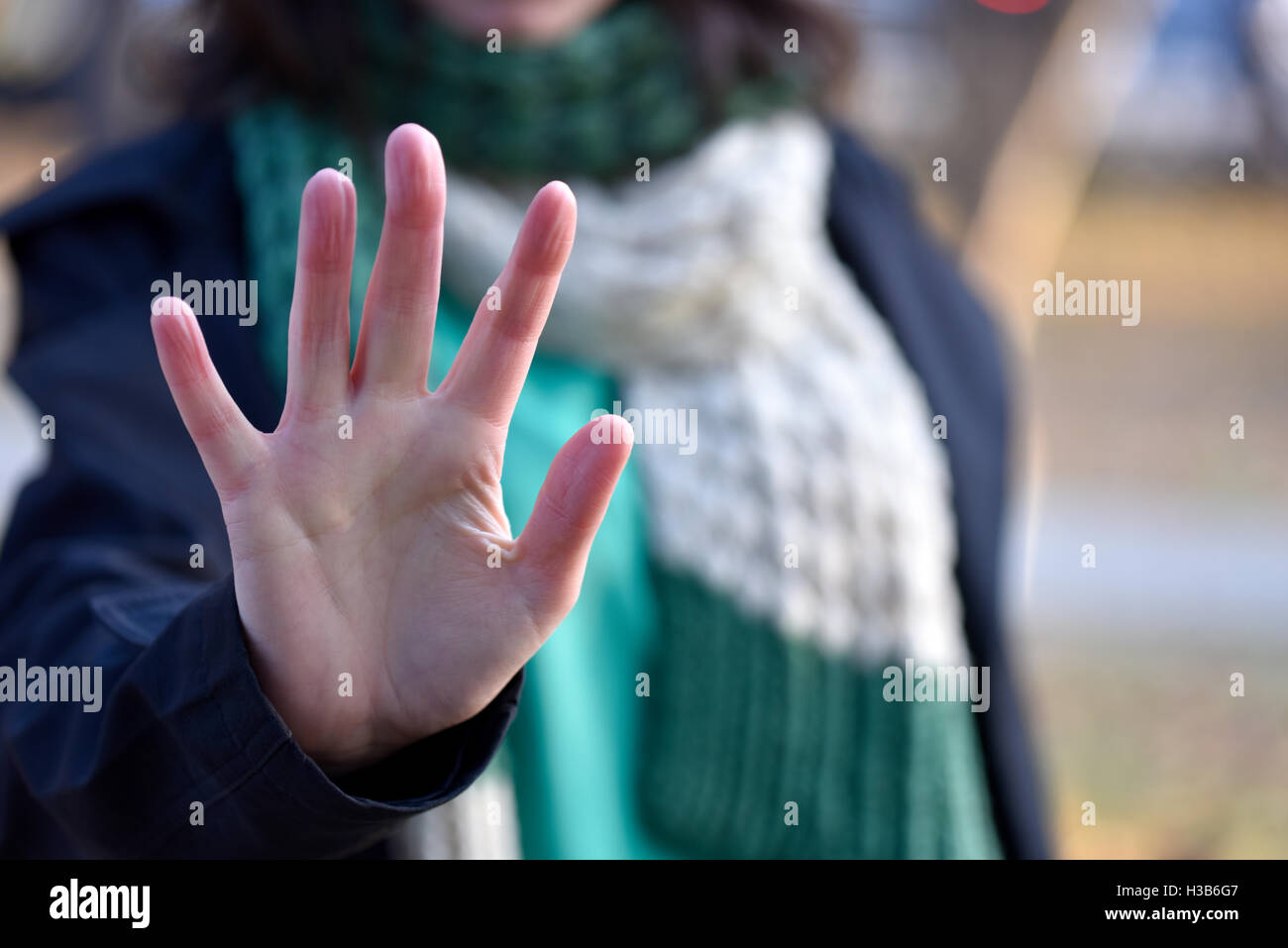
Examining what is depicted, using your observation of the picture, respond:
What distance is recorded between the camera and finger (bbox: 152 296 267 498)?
17.4 inches

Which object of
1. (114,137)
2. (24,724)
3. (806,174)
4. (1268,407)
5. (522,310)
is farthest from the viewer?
(1268,407)

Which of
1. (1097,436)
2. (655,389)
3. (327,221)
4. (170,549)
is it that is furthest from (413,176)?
(1097,436)

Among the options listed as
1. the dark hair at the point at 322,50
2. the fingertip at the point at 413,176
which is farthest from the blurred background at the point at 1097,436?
the fingertip at the point at 413,176

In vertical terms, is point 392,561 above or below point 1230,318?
below

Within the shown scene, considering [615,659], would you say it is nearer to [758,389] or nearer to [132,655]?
[758,389]

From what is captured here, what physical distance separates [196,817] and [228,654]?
105 millimetres

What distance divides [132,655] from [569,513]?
0.83ft

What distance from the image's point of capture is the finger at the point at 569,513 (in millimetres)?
473

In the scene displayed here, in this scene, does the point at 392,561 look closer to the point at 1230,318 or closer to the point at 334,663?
the point at 334,663

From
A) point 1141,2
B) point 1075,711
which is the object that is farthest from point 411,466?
point 1075,711

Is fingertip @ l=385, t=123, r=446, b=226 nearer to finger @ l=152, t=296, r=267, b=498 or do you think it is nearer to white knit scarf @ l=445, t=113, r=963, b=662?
finger @ l=152, t=296, r=267, b=498

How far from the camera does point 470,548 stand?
0.50m

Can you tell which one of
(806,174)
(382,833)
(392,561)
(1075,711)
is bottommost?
(1075,711)

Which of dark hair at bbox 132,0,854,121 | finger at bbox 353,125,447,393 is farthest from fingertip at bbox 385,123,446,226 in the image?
dark hair at bbox 132,0,854,121
